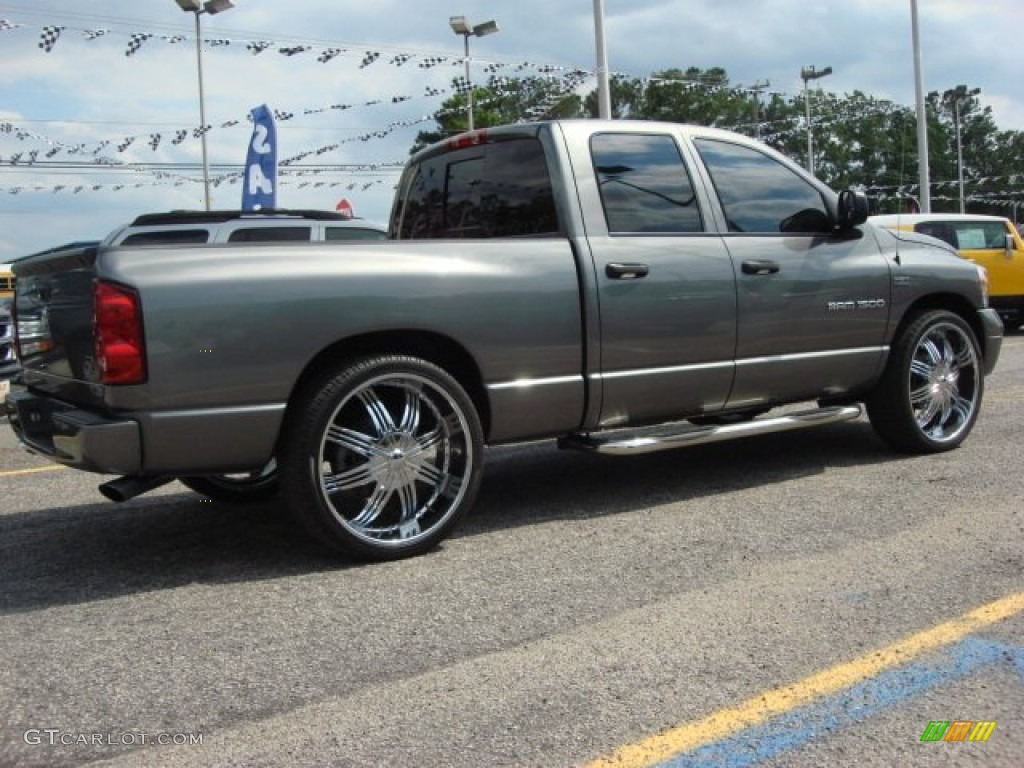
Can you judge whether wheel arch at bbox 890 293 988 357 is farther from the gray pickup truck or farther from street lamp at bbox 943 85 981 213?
street lamp at bbox 943 85 981 213

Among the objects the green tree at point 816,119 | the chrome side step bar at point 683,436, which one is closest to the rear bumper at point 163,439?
the chrome side step bar at point 683,436

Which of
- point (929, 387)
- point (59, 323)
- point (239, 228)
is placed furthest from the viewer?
point (239, 228)

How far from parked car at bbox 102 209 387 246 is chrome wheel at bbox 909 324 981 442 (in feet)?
18.0

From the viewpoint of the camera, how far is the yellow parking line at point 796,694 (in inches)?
101

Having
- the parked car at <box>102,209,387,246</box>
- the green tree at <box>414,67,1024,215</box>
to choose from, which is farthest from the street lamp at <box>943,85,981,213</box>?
the parked car at <box>102,209,387,246</box>

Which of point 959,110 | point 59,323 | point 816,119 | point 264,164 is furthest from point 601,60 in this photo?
point 959,110

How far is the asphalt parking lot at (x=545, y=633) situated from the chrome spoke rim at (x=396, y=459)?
22 centimetres

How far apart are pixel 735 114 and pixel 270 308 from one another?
59.8 metres

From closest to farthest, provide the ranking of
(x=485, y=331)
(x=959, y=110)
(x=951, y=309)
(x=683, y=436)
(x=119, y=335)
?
(x=119, y=335), (x=485, y=331), (x=683, y=436), (x=951, y=309), (x=959, y=110)

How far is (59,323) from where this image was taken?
13.2ft

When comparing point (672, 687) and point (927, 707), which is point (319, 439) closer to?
point (672, 687)

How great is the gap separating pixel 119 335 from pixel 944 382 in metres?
4.95

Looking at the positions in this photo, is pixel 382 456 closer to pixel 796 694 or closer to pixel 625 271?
pixel 625 271

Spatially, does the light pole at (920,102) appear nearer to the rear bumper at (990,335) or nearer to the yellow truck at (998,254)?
the yellow truck at (998,254)
